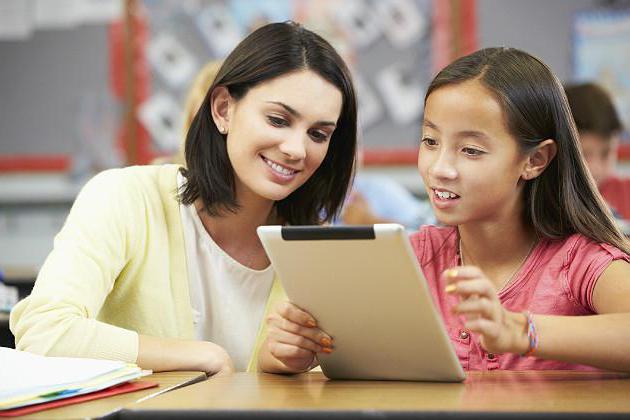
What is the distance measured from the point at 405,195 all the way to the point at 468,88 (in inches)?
91.2

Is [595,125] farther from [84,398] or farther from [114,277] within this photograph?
[84,398]

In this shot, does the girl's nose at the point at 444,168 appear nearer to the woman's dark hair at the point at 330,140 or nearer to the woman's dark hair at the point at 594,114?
the woman's dark hair at the point at 330,140

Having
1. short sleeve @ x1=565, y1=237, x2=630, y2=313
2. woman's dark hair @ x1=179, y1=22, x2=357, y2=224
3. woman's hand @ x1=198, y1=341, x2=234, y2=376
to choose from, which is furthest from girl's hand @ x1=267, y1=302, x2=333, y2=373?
woman's dark hair @ x1=179, y1=22, x2=357, y2=224

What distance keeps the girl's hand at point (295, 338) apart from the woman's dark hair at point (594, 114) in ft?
6.63

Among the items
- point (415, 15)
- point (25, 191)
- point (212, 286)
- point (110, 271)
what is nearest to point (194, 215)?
point (212, 286)

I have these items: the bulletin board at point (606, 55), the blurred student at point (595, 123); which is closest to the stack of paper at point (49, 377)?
the blurred student at point (595, 123)

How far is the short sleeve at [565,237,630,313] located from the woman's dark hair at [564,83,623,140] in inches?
67.6

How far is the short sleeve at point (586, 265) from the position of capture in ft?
4.54

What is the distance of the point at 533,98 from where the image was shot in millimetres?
1461

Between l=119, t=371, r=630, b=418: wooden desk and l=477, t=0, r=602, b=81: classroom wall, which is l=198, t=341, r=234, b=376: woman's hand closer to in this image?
l=119, t=371, r=630, b=418: wooden desk

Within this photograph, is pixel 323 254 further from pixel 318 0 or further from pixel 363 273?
pixel 318 0

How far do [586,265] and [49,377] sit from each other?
2.64ft

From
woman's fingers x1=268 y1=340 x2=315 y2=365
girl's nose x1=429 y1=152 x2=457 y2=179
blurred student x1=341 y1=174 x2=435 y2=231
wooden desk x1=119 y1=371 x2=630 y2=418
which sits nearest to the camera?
wooden desk x1=119 y1=371 x2=630 y2=418

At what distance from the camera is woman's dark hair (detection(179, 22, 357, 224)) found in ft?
5.68
